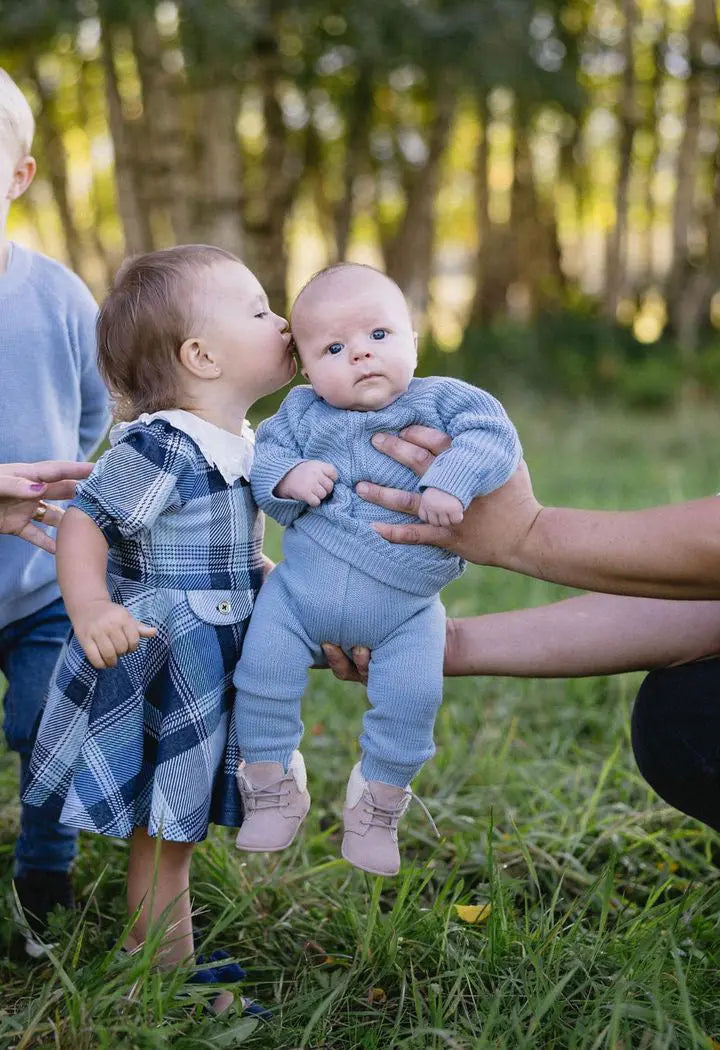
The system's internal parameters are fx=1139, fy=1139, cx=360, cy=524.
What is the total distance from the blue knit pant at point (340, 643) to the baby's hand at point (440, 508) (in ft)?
0.54

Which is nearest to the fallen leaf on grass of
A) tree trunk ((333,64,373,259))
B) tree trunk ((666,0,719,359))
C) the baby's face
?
the baby's face

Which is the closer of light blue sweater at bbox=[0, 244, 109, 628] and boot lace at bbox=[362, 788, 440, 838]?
boot lace at bbox=[362, 788, 440, 838]

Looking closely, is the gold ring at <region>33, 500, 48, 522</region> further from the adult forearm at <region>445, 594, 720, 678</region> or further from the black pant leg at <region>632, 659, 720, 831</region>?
the black pant leg at <region>632, 659, 720, 831</region>

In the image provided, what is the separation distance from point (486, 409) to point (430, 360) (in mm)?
8212

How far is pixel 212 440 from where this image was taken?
5.94 ft

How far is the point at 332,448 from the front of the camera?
5.98 feet

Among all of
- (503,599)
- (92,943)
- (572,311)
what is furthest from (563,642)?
(572,311)

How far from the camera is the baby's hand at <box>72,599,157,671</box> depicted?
1.65 meters

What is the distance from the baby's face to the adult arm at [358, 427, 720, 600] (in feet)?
0.30

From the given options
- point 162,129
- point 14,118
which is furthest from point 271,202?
point 14,118

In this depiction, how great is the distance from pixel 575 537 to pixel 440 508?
30 cm

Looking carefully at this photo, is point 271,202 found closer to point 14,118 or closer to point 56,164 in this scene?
point 56,164

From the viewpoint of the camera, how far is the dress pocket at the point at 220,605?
180 cm

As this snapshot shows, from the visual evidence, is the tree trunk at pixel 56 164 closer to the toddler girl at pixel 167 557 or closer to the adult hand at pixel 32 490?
the adult hand at pixel 32 490
